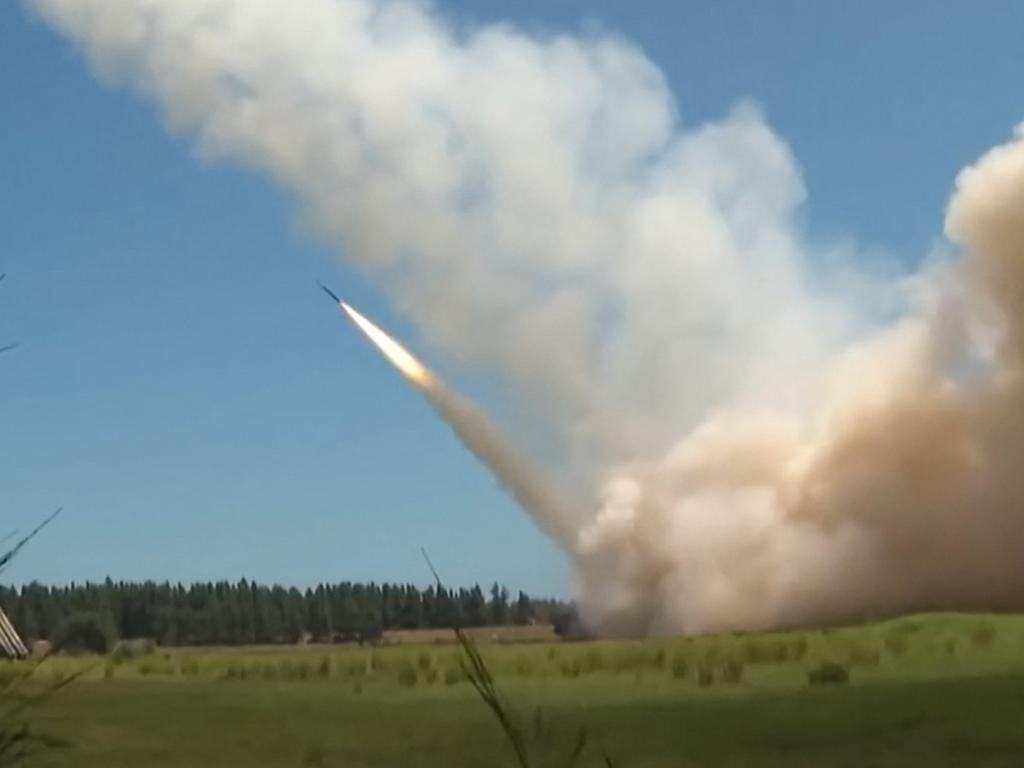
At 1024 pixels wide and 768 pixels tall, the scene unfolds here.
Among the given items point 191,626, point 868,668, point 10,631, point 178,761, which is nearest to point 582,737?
point 10,631

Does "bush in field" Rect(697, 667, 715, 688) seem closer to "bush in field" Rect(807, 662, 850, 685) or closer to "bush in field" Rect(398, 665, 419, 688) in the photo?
"bush in field" Rect(807, 662, 850, 685)

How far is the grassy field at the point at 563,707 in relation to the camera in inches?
352

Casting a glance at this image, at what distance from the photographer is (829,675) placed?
437 inches

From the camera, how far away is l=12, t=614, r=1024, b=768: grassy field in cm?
895

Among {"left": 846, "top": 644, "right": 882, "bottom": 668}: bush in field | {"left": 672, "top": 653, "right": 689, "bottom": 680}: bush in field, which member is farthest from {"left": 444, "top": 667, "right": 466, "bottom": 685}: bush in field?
{"left": 846, "top": 644, "right": 882, "bottom": 668}: bush in field

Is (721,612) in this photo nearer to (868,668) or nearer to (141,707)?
(868,668)

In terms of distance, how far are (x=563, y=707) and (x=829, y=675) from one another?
8.40 ft

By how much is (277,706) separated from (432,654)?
1.68 m

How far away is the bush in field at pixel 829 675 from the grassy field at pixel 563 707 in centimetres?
3

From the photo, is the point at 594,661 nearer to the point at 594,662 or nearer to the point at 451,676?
the point at 594,662

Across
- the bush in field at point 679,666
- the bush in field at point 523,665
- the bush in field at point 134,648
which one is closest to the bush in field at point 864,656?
the bush in field at point 679,666

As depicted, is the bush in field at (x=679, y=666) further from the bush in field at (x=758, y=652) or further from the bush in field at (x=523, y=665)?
the bush in field at (x=523, y=665)

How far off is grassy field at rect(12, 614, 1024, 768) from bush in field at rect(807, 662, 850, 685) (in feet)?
0.10

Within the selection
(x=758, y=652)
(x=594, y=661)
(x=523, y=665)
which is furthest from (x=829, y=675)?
(x=523, y=665)
